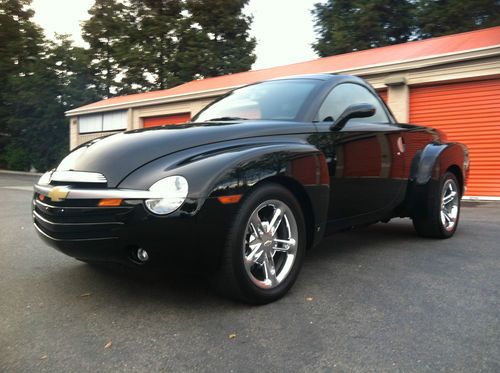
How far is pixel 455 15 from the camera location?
23781mm

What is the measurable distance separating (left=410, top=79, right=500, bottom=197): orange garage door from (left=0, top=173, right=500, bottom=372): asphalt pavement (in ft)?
21.9

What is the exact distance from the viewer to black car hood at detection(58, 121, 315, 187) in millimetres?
2742

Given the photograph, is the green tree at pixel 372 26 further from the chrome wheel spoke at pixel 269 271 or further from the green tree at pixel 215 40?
the chrome wheel spoke at pixel 269 271

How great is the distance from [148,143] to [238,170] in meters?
0.62

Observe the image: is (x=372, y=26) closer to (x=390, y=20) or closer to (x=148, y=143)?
(x=390, y=20)

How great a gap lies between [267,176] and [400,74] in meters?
9.14

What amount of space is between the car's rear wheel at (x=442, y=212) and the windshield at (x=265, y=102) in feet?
6.03

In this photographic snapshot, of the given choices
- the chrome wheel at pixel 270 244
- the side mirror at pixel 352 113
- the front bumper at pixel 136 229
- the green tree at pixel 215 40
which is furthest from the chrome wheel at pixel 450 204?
the green tree at pixel 215 40

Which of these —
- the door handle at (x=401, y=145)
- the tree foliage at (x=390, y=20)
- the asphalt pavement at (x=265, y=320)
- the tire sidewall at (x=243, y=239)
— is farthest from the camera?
the tree foliage at (x=390, y=20)

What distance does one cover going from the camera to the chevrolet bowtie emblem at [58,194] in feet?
8.83

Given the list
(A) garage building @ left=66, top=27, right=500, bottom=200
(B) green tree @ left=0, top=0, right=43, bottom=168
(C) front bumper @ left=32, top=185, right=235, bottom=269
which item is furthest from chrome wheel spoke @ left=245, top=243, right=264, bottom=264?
(B) green tree @ left=0, top=0, right=43, bottom=168

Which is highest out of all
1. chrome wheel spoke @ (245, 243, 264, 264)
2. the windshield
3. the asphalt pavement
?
the windshield

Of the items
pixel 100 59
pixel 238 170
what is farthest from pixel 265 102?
pixel 100 59

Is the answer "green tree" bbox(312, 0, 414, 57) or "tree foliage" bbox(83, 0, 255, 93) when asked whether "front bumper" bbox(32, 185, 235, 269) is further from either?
"tree foliage" bbox(83, 0, 255, 93)
